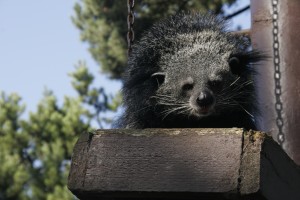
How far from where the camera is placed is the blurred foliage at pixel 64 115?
31.3ft

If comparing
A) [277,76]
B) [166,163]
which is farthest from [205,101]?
[166,163]

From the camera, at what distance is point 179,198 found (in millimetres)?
2236

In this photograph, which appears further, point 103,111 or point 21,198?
point 103,111

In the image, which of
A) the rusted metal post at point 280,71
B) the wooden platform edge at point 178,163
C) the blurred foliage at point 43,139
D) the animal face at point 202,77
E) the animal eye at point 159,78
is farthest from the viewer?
the blurred foliage at point 43,139

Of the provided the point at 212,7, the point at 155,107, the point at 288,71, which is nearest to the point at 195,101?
the point at 155,107

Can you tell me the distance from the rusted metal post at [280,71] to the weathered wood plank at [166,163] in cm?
150

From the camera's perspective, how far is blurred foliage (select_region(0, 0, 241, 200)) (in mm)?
9531

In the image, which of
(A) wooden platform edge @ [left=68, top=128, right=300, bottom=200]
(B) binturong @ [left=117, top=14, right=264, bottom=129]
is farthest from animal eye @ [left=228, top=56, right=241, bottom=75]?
(A) wooden platform edge @ [left=68, top=128, right=300, bottom=200]

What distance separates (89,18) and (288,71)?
7327 mm

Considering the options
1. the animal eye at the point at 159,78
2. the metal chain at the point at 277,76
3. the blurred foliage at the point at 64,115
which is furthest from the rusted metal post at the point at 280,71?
the blurred foliage at the point at 64,115

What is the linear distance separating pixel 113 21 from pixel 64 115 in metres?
1.54

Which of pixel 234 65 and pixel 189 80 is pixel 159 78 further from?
pixel 234 65

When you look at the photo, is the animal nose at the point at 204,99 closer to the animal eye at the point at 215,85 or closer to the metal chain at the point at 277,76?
the animal eye at the point at 215,85

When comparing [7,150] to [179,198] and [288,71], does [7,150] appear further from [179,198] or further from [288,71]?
[179,198]
